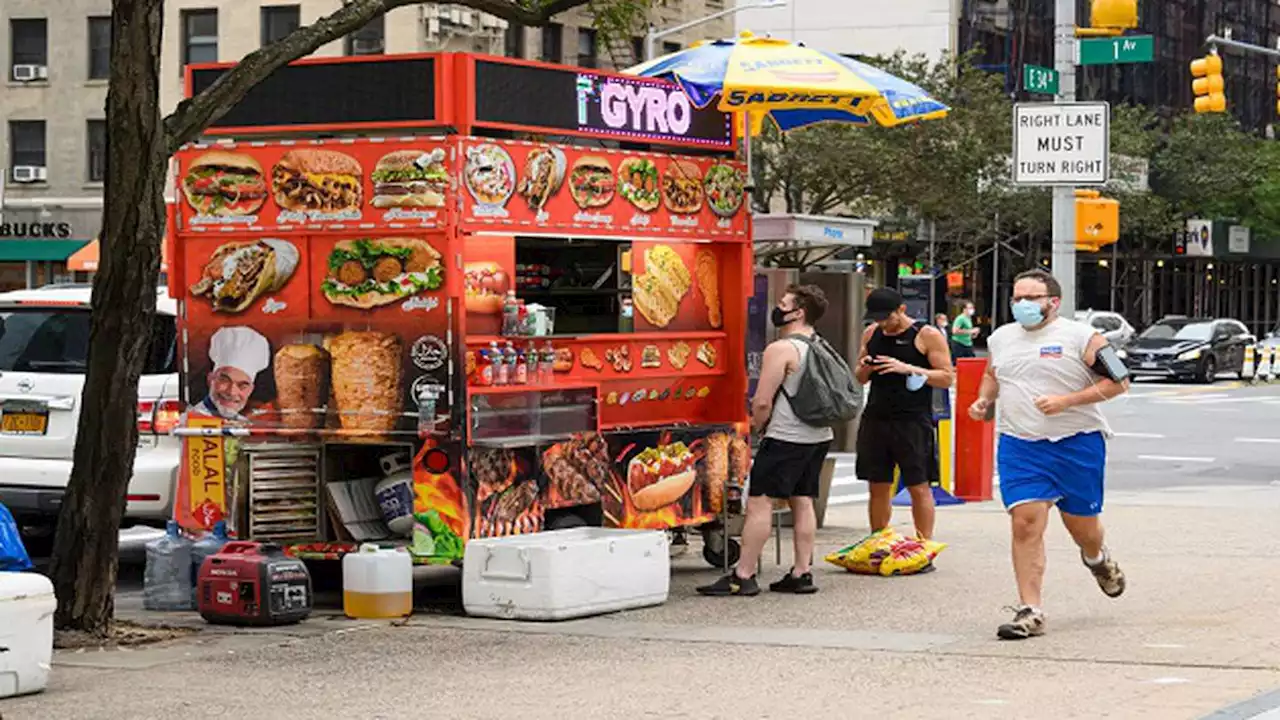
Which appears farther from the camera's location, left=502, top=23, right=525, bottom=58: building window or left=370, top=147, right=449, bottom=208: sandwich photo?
left=502, top=23, right=525, bottom=58: building window

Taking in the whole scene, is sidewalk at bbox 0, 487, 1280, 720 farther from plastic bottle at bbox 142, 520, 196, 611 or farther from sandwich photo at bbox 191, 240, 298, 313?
sandwich photo at bbox 191, 240, 298, 313

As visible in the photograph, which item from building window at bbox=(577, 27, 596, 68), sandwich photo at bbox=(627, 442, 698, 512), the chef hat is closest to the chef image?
the chef hat

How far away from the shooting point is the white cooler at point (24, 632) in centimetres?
907

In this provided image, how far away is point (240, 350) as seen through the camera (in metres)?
12.7

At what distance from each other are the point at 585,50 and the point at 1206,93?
2520 centimetres

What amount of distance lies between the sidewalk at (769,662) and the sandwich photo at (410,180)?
2.24 m

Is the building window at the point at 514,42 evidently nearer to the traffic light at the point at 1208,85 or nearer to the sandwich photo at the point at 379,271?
the traffic light at the point at 1208,85

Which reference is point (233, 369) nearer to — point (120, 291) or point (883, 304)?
point (120, 291)

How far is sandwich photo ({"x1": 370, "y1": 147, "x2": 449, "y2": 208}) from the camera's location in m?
11.9

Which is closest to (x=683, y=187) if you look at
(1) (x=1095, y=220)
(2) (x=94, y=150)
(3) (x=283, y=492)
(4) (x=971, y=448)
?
(3) (x=283, y=492)

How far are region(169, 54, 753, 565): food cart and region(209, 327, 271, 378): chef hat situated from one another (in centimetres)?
1

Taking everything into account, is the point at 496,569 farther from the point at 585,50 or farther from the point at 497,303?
the point at 585,50

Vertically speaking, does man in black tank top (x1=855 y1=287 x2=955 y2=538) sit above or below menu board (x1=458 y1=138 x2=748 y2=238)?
below

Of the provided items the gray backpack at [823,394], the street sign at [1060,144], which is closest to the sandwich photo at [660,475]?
the gray backpack at [823,394]
